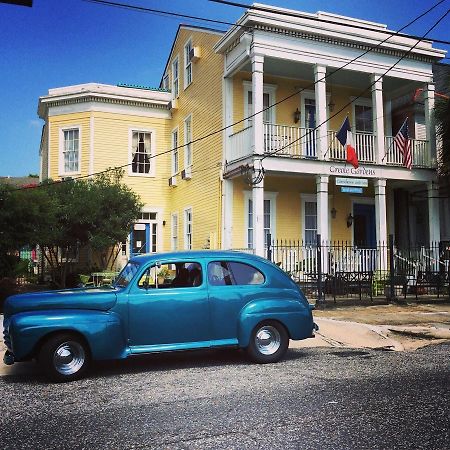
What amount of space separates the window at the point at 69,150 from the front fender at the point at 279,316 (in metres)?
15.5

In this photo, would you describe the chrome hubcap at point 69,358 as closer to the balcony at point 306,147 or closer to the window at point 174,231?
the balcony at point 306,147

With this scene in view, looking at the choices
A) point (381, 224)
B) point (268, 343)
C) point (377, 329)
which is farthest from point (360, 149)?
point (268, 343)

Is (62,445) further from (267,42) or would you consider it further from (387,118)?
(387,118)

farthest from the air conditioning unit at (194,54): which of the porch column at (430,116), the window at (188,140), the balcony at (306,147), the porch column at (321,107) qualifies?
the porch column at (430,116)

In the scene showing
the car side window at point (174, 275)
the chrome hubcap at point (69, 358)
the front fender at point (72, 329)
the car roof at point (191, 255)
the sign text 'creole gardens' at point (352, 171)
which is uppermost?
the sign text 'creole gardens' at point (352, 171)

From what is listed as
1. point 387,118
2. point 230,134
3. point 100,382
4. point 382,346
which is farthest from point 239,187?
point 100,382

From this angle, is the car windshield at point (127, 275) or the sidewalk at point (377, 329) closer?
the car windshield at point (127, 275)

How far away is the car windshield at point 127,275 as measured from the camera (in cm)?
704

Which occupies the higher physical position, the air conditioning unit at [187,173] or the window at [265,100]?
the window at [265,100]

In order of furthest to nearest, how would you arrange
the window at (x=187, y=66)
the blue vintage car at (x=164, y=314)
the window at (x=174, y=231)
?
the window at (x=174, y=231), the window at (x=187, y=66), the blue vintage car at (x=164, y=314)

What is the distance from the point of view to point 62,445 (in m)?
4.20

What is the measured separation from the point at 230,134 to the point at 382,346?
9571 mm

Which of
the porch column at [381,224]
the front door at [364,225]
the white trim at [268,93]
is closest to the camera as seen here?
the porch column at [381,224]

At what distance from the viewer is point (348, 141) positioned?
52.4ft
